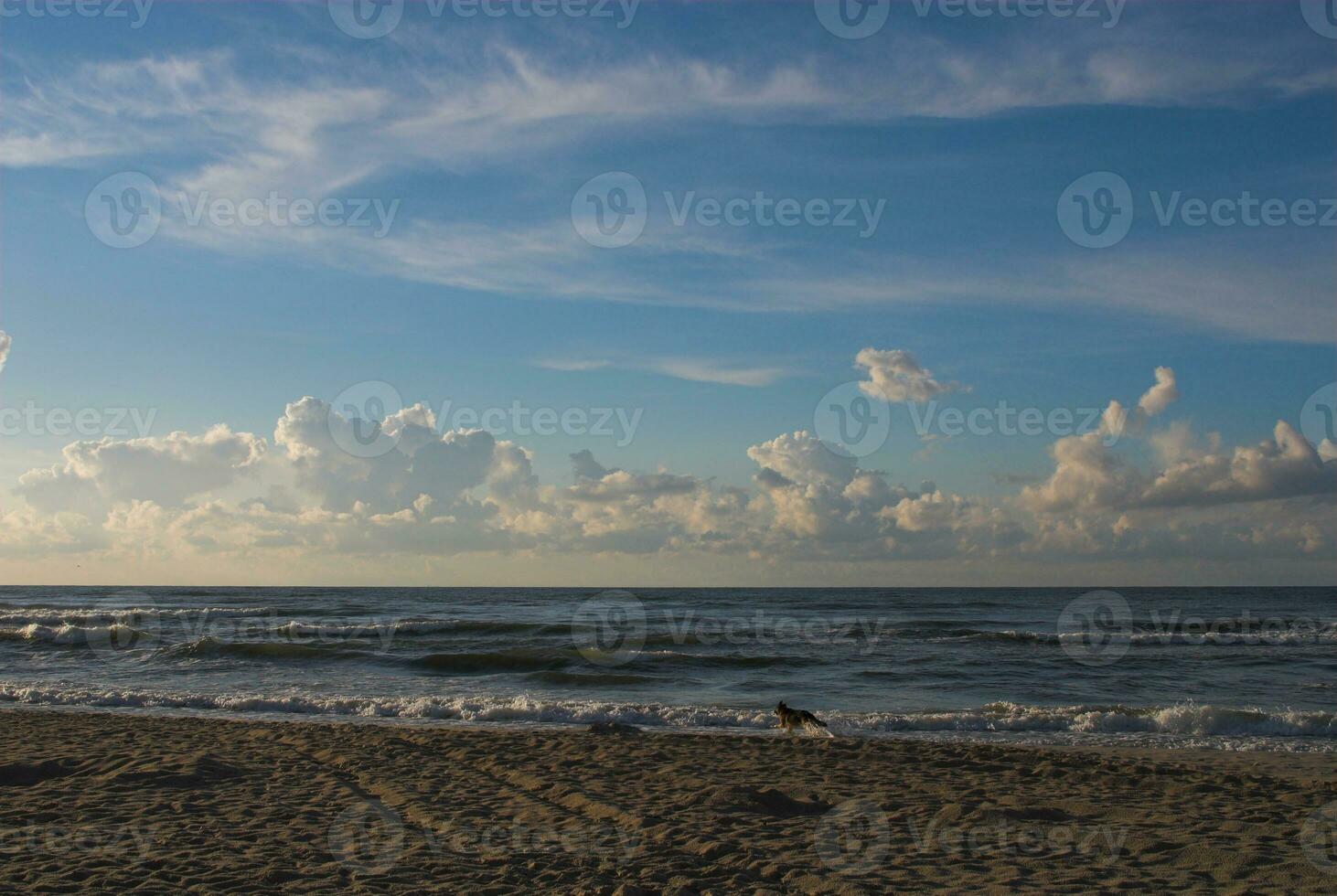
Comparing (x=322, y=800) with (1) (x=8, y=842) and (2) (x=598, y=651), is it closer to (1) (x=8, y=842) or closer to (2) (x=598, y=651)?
(1) (x=8, y=842)

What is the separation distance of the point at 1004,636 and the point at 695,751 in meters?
23.7

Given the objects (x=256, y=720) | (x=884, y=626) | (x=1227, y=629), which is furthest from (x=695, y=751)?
(x=1227, y=629)

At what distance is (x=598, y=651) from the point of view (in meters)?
26.0
